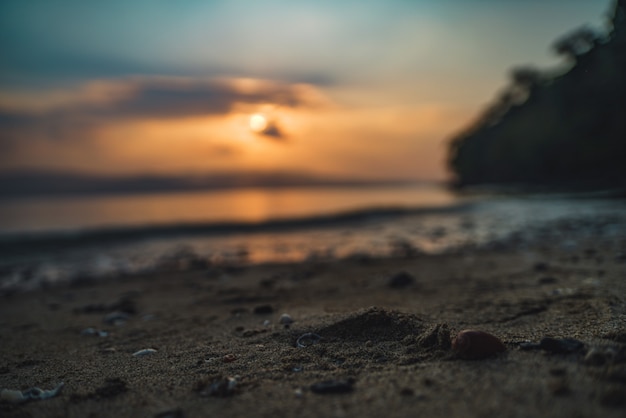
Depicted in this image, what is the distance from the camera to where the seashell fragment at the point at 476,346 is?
273 centimetres

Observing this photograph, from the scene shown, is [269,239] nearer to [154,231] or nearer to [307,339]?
[154,231]

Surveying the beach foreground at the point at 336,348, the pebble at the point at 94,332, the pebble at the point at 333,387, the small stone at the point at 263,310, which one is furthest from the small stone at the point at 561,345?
the pebble at the point at 94,332

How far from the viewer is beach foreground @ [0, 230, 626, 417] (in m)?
2.31

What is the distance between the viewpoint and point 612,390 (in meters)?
2.07

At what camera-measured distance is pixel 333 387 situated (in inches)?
98.7

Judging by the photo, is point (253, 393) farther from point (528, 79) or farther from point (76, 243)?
point (528, 79)

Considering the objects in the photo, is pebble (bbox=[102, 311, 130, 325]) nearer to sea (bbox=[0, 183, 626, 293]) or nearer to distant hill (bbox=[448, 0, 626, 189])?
sea (bbox=[0, 183, 626, 293])

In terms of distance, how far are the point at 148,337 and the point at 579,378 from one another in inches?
144

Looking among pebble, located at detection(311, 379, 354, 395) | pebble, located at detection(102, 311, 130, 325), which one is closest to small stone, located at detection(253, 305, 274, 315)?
pebble, located at detection(102, 311, 130, 325)

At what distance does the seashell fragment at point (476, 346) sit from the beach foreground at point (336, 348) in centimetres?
5

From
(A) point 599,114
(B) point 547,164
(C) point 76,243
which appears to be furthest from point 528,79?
(C) point 76,243

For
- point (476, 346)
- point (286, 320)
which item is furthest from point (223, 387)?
point (286, 320)

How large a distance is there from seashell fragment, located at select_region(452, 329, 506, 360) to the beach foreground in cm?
5

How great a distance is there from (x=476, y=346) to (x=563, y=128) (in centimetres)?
3803
